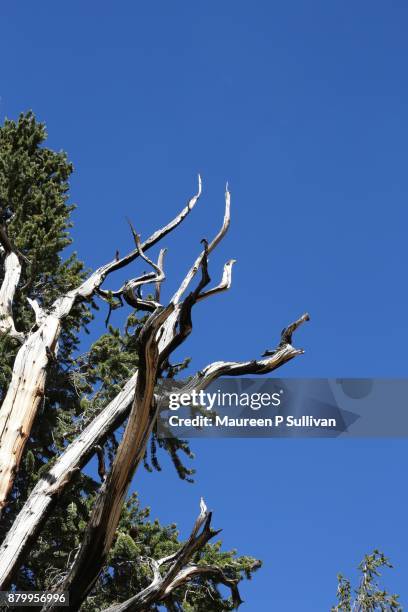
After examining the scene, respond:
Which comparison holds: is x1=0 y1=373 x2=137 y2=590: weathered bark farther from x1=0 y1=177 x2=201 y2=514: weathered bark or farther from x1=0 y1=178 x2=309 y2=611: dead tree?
x1=0 y1=177 x2=201 y2=514: weathered bark

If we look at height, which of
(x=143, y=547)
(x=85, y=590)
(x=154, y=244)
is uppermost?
(x=154, y=244)

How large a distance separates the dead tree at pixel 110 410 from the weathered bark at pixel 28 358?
→ 12mm

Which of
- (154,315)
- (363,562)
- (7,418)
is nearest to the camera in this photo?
(154,315)

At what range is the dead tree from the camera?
223 inches

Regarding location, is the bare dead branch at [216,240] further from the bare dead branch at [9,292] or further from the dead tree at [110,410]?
the bare dead branch at [9,292]

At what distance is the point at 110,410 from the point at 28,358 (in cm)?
163

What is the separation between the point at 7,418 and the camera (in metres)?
9.14

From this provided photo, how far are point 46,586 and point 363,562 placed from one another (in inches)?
369

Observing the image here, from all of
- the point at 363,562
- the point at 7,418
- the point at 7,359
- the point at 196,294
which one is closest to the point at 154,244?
the point at 7,359

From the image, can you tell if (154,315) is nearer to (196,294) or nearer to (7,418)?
(196,294)

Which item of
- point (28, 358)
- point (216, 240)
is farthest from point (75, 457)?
point (216, 240)

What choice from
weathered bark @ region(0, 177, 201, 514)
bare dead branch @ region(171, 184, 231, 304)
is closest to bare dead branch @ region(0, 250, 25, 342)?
weathered bark @ region(0, 177, 201, 514)

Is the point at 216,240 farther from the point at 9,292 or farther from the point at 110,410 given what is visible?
the point at 9,292

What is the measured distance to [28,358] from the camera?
9.84 metres
